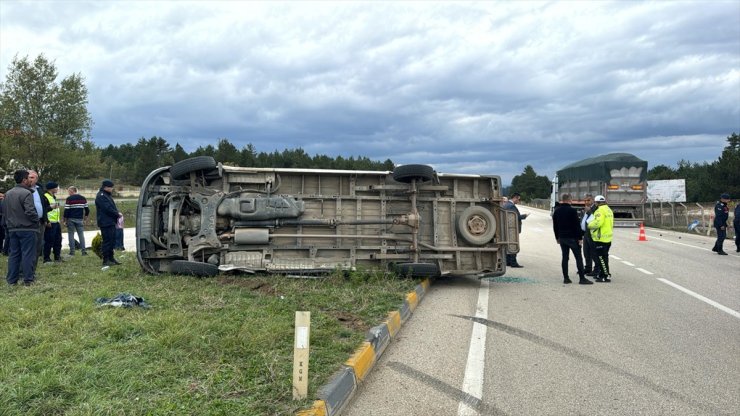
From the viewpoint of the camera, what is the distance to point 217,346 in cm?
464

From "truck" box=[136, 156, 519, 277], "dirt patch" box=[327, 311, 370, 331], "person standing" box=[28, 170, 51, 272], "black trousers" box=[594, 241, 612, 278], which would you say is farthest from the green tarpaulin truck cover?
"person standing" box=[28, 170, 51, 272]

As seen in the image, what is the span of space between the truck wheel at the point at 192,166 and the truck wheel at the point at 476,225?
453 centimetres

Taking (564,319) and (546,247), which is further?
(546,247)

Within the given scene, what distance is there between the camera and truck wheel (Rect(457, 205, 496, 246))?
30.2 feet

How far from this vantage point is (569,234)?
32.6 ft

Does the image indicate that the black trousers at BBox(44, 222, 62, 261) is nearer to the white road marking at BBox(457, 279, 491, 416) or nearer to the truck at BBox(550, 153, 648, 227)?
the white road marking at BBox(457, 279, 491, 416)

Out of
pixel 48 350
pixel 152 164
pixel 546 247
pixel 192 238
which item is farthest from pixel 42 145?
pixel 152 164

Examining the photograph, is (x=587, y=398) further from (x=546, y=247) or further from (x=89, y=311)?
(x=546, y=247)

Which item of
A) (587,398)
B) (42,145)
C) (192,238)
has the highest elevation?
(42,145)

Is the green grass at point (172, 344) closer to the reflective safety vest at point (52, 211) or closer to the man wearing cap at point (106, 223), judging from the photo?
the man wearing cap at point (106, 223)

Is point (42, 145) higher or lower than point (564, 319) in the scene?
higher

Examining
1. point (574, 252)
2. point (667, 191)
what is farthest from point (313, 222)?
point (667, 191)

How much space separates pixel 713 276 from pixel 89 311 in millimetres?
11259

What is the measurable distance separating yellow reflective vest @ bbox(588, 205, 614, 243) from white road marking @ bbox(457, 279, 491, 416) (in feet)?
13.5
